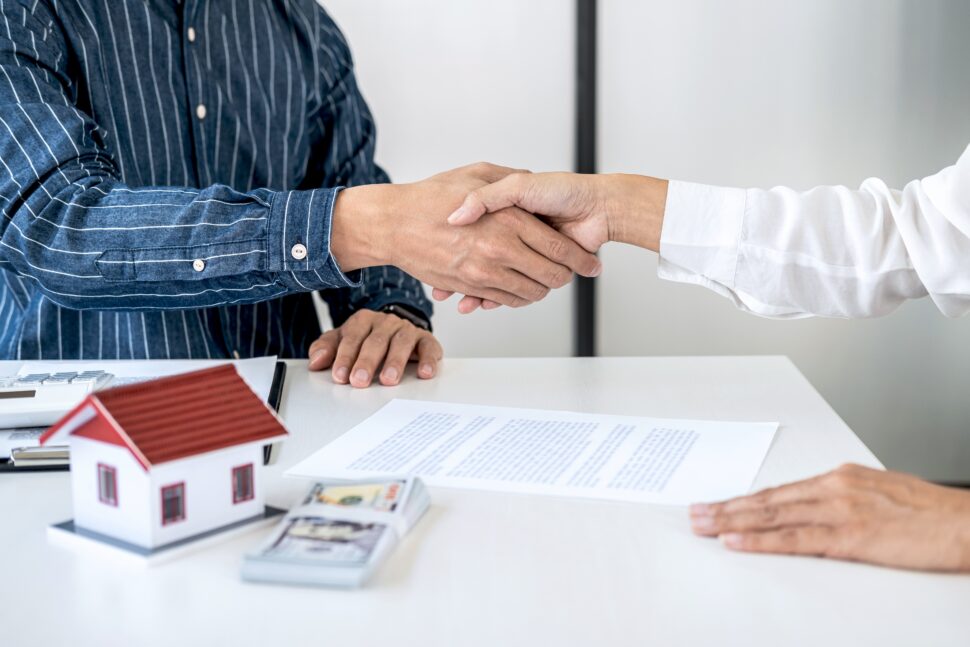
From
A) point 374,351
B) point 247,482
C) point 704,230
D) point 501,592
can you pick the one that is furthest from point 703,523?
point 374,351

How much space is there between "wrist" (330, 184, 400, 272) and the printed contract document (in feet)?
0.73

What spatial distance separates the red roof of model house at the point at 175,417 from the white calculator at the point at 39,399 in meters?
0.27

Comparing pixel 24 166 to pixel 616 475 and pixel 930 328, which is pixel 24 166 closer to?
pixel 616 475

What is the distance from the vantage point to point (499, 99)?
2350 mm

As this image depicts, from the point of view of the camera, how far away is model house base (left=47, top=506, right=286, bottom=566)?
690 mm

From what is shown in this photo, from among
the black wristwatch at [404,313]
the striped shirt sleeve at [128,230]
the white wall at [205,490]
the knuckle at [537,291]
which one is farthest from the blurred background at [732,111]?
the white wall at [205,490]

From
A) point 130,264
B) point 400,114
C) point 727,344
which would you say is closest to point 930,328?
point 727,344

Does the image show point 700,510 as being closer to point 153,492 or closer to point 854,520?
point 854,520

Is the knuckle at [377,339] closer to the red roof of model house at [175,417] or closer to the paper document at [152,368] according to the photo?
the paper document at [152,368]

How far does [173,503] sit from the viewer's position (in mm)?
697

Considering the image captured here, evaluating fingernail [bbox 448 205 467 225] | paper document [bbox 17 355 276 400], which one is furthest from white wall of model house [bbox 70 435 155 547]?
fingernail [bbox 448 205 467 225]

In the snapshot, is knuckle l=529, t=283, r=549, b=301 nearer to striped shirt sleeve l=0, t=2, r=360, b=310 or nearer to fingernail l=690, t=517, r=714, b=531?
striped shirt sleeve l=0, t=2, r=360, b=310

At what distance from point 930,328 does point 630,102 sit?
925 mm

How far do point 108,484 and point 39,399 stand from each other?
1.03ft
